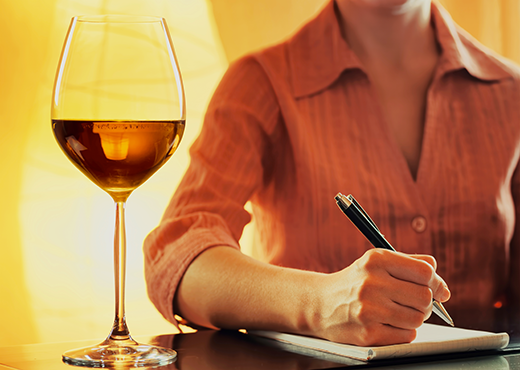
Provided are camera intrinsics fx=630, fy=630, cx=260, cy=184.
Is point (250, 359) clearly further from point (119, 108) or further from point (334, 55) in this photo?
point (334, 55)

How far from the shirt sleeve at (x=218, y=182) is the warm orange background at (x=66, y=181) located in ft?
1.52

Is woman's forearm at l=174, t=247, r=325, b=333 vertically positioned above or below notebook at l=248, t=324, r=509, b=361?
above

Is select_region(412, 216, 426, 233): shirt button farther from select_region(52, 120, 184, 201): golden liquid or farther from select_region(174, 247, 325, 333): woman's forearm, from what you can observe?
select_region(52, 120, 184, 201): golden liquid

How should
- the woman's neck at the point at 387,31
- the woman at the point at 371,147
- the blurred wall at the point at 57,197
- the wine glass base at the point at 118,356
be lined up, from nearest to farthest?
the wine glass base at the point at 118,356 → the woman at the point at 371,147 → the woman's neck at the point at 387,31 → the blurred wall at the point at 57,197

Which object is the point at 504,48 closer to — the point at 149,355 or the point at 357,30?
the point at 357,30

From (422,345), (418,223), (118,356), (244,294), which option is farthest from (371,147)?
(118,356)

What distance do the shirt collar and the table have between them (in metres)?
0.73

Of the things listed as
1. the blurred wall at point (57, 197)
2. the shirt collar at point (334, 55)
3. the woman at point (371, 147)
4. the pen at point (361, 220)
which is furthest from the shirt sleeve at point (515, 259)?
the blurred wall at point (57, 197)

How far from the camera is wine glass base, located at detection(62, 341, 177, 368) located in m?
0.47

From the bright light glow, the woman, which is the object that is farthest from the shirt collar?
the bright light glow

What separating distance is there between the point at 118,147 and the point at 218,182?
56 centimetres

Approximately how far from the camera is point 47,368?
1.60 feet

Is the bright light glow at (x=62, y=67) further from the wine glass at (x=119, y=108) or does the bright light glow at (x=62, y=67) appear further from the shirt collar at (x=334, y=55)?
the shirt collar at (x=334, y=55)

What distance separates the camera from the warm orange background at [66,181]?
1.46m
